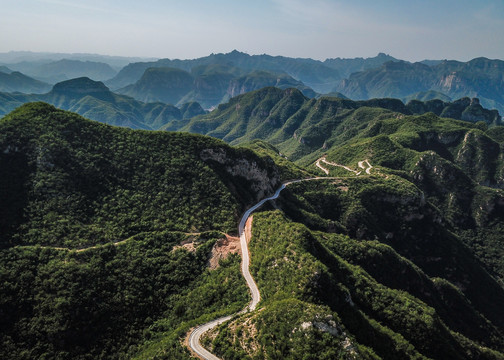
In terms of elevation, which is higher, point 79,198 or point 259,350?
point 79,198

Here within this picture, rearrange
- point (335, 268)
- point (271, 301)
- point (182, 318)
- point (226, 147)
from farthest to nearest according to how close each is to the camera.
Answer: point (226, 147), point (335, 268), point (182, 318), point (271, 301)

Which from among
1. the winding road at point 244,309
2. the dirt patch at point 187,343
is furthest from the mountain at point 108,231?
the winding road at point 244,309

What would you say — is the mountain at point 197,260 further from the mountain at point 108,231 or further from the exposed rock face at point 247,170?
the exposed rock face at point 247,170

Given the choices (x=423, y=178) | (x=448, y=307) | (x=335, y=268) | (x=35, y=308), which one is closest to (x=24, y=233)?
(x=35, y=308)

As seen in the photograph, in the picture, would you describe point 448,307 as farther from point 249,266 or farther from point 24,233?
point 24,233

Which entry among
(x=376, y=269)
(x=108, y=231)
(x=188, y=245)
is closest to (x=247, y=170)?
(x=188, y=245)

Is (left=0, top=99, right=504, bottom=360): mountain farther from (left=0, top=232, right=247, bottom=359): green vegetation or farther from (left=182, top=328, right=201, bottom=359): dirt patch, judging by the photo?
(left=182, top=328, right=201, bottom=359): dirt patch
